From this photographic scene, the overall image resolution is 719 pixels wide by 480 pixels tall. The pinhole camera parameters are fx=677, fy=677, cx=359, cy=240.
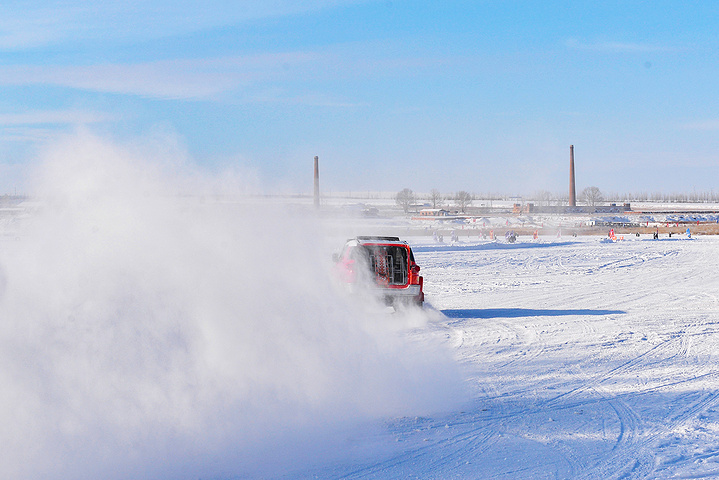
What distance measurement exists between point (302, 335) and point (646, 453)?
357 centimetres

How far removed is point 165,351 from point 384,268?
7194 millimetres

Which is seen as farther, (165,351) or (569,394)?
(569,394)

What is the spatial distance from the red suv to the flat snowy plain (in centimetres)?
93

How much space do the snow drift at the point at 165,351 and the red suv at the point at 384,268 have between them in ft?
12.1

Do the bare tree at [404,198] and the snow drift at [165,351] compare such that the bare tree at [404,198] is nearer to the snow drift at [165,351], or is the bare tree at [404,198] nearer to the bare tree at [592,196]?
the bare tree at [592,196]

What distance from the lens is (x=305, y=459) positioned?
5.25 m

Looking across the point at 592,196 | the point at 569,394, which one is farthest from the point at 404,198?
the point at 569,394

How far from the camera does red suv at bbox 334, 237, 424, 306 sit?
1237 cm

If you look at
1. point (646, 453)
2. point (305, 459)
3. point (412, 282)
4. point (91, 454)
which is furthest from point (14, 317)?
point (412, 282)

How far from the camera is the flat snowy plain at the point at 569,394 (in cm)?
516

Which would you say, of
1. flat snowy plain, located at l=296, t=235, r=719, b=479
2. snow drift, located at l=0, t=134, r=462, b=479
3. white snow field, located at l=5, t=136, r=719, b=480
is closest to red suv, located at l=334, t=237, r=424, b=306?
flat snowy plain, located at l=296, t=235, r=719, b=479

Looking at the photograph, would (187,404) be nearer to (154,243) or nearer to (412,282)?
(154,243)

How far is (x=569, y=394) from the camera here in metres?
7.21

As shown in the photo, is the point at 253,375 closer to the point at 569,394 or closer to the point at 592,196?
the point at 569,394
